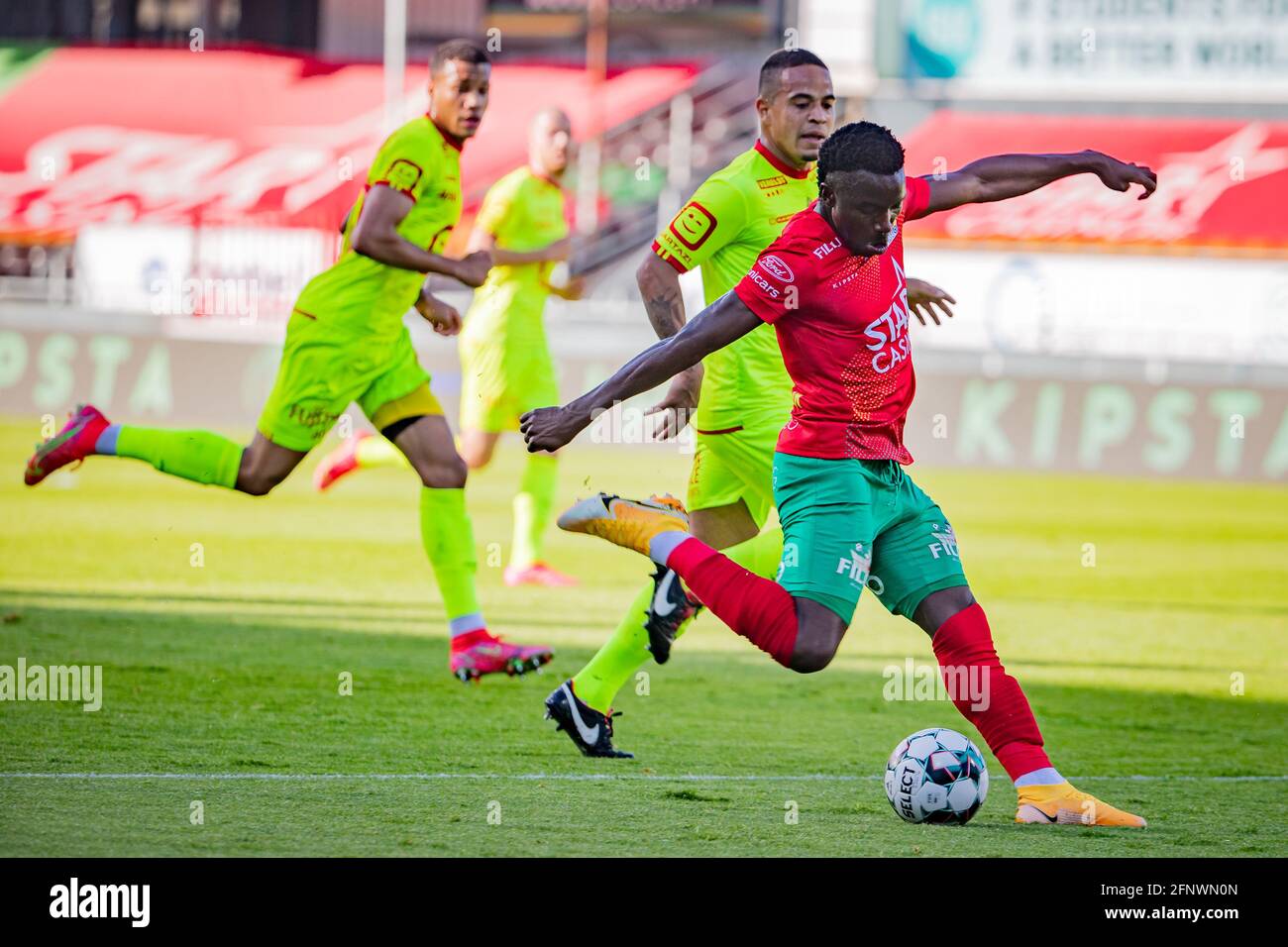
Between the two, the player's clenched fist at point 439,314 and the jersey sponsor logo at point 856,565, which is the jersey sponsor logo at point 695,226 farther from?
the player's clenched fist at point 439,314

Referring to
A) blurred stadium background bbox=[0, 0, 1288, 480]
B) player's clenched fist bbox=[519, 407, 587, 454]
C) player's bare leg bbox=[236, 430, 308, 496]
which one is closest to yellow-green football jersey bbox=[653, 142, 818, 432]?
player's clenched fist bbox=[519, 407, 587, 454]

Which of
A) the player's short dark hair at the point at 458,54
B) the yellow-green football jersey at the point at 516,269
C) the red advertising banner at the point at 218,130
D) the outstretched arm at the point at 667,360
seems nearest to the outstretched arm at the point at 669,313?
the outstretched arm at the point at 667,360

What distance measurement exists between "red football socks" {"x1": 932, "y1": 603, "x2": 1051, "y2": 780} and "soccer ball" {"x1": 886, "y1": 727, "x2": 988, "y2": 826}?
0.10m

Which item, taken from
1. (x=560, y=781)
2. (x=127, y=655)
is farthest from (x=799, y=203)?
(x=127, y=655)

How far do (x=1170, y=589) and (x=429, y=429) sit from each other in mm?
6758

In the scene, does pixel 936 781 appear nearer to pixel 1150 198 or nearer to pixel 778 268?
pixel 778 268

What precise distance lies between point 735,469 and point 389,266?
1.97 meters

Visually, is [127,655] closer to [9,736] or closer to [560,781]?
[9,736]

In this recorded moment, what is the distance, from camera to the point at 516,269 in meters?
12.0

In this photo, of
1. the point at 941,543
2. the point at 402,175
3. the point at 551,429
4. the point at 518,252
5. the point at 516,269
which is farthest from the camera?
the point at 516,269

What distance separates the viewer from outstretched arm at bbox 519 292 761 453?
220 inches

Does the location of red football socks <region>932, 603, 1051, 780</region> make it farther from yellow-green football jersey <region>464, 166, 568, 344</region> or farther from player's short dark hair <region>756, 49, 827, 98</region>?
yellow-green football jersey <region>464, 166, 568, 344</region>

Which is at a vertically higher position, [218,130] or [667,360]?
[218,130]

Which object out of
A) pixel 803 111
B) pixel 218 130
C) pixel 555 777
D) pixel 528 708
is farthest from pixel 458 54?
pixel 218 130
